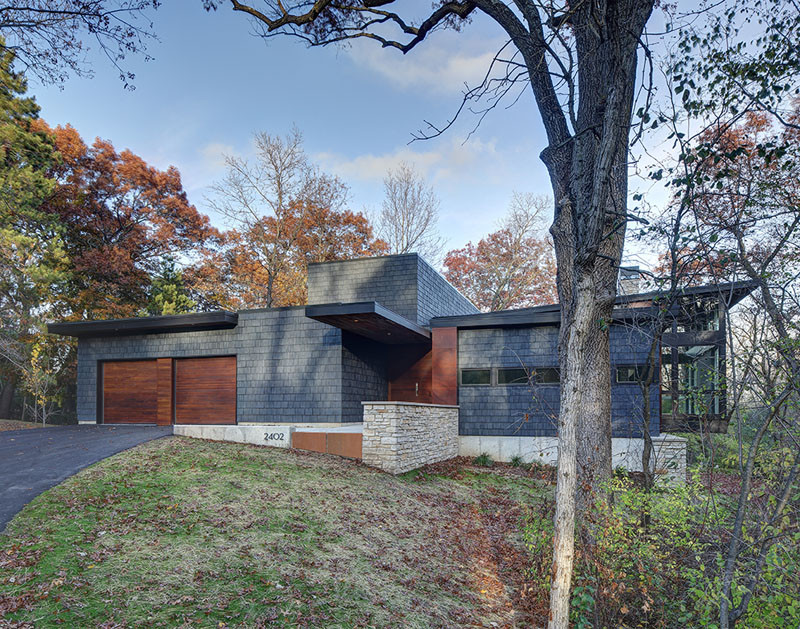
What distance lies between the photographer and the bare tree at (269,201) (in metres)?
21.7

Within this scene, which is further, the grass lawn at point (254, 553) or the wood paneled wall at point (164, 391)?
the wood paneled wall at point (164, 391)

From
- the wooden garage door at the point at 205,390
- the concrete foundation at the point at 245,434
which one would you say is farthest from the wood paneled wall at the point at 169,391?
the concrete foundation at the point at 245,434

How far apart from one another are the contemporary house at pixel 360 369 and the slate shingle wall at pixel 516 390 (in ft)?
0.09

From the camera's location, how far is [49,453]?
856 centimetres

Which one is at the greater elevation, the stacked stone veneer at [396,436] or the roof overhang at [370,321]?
the roof overhang at [370,321]

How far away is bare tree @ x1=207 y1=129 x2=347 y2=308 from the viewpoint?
2170 cm

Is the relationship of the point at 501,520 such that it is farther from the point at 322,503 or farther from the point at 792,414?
the point at 792,414

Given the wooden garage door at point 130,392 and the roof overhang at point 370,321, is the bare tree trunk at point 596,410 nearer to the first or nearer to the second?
the roof overhang at point 370,321

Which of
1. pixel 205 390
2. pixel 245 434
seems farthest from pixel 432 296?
pixel 205 390

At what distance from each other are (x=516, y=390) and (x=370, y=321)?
14.1ft

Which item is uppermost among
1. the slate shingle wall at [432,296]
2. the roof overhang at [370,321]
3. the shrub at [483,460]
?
the slate shingle wall at [432,296]

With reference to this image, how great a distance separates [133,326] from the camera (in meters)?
13.2

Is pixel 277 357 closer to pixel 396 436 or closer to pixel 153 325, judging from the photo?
pixel 153 325

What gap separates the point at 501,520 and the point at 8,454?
8548mm
